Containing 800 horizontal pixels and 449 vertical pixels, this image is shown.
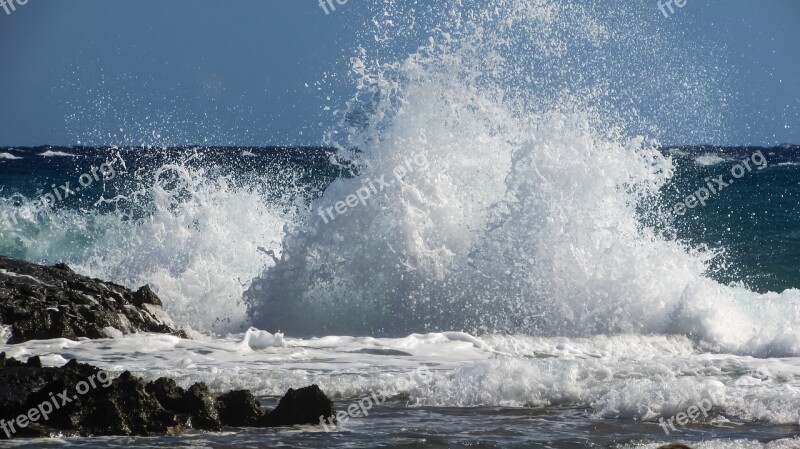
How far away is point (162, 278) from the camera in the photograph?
1266 centimetres

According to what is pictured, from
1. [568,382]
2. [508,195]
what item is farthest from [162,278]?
[568,382]

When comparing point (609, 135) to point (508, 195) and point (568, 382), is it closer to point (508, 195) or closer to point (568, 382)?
point (508, 195)

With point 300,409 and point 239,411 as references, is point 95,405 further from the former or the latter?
point 300,409

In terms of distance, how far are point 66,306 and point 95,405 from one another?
3794 mm

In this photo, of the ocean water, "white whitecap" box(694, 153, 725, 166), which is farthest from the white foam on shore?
"white whitecap" box(694, 153, 725, 166)

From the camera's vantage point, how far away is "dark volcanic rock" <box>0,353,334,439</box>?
579 cm

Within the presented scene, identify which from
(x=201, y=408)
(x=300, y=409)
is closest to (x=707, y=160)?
(x=300, y=409)

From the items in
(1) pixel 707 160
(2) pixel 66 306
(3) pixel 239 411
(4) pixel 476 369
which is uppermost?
(1) pixel 707 160

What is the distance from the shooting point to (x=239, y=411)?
6.21 meters

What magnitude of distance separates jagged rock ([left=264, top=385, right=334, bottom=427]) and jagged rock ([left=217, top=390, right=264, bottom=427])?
77 mm

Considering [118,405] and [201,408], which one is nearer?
[118,405]

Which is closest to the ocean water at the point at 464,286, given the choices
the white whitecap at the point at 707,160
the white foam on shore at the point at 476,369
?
the white foam on shore at the point at 476,369

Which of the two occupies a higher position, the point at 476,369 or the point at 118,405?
the point at 476,369

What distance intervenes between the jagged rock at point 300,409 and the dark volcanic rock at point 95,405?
0.03 metres
